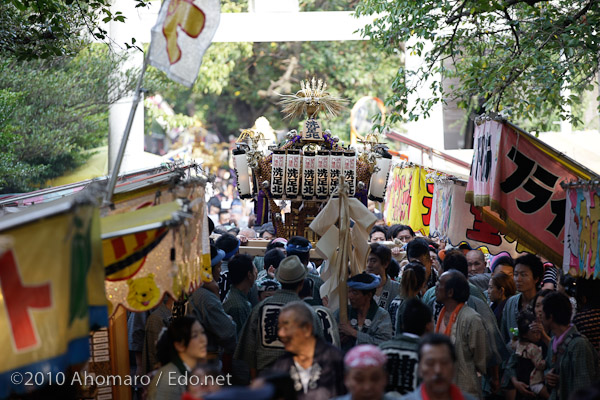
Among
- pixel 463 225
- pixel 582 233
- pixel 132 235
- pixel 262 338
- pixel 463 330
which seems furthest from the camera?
pixel 463 225

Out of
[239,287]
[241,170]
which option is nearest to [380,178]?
[241,170]

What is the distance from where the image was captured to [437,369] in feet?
14.4

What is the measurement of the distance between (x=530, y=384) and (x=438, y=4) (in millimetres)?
5496

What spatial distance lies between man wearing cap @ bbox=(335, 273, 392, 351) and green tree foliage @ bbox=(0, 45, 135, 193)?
7.40m

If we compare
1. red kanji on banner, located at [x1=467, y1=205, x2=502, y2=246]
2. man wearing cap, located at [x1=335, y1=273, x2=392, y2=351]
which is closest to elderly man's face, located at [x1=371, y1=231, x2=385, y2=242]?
red kanji on banner, located at [x1=467, y1=205, x2=502, y2=246]

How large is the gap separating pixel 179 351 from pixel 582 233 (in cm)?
351

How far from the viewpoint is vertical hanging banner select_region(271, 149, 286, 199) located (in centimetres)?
1052

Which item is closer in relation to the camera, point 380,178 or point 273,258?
point 273,258

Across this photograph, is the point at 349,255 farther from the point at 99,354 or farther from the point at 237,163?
the point at 237,163

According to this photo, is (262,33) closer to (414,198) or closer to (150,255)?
(414,198)

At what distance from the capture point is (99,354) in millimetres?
6547

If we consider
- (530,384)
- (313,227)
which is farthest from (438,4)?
(530,384)

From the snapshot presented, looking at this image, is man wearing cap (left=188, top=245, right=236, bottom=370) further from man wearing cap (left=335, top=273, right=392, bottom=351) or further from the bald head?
the bald head

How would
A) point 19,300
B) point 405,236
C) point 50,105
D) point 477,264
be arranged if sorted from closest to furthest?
point 19,300 → point 477,264 → point 405,236 → point 50,105
